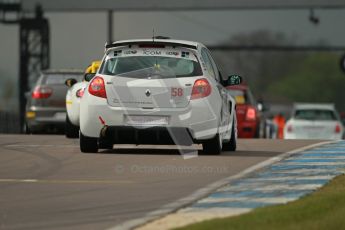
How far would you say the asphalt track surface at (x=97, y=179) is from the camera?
Answer: 31.4 feet

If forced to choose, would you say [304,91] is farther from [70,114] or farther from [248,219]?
[248,219]

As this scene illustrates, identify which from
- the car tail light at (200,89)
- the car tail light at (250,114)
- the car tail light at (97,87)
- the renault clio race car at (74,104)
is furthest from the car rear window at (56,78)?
the car tail light at (200,89)

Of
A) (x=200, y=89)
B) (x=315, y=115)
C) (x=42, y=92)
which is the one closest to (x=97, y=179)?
(x=200, y=89)

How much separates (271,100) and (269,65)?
2531cm

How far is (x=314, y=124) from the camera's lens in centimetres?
3359

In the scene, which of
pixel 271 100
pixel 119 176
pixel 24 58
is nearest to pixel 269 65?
pixel 271 100

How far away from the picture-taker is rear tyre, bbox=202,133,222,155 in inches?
631

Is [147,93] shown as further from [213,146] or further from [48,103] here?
[48,103]

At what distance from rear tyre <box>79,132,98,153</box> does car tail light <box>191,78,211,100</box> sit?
1491 mm

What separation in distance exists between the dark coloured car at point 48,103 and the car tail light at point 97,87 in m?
9.98

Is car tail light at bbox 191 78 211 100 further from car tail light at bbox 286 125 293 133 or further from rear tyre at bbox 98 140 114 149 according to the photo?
car tail light at bbox 286 125 293 133

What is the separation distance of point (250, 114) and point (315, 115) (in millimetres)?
4428

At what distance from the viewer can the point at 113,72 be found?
16047 millimetres

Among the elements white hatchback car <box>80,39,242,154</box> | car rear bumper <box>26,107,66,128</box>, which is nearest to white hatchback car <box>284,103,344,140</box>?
Answer: car rear bumper <box>26,107,66,128</box>
